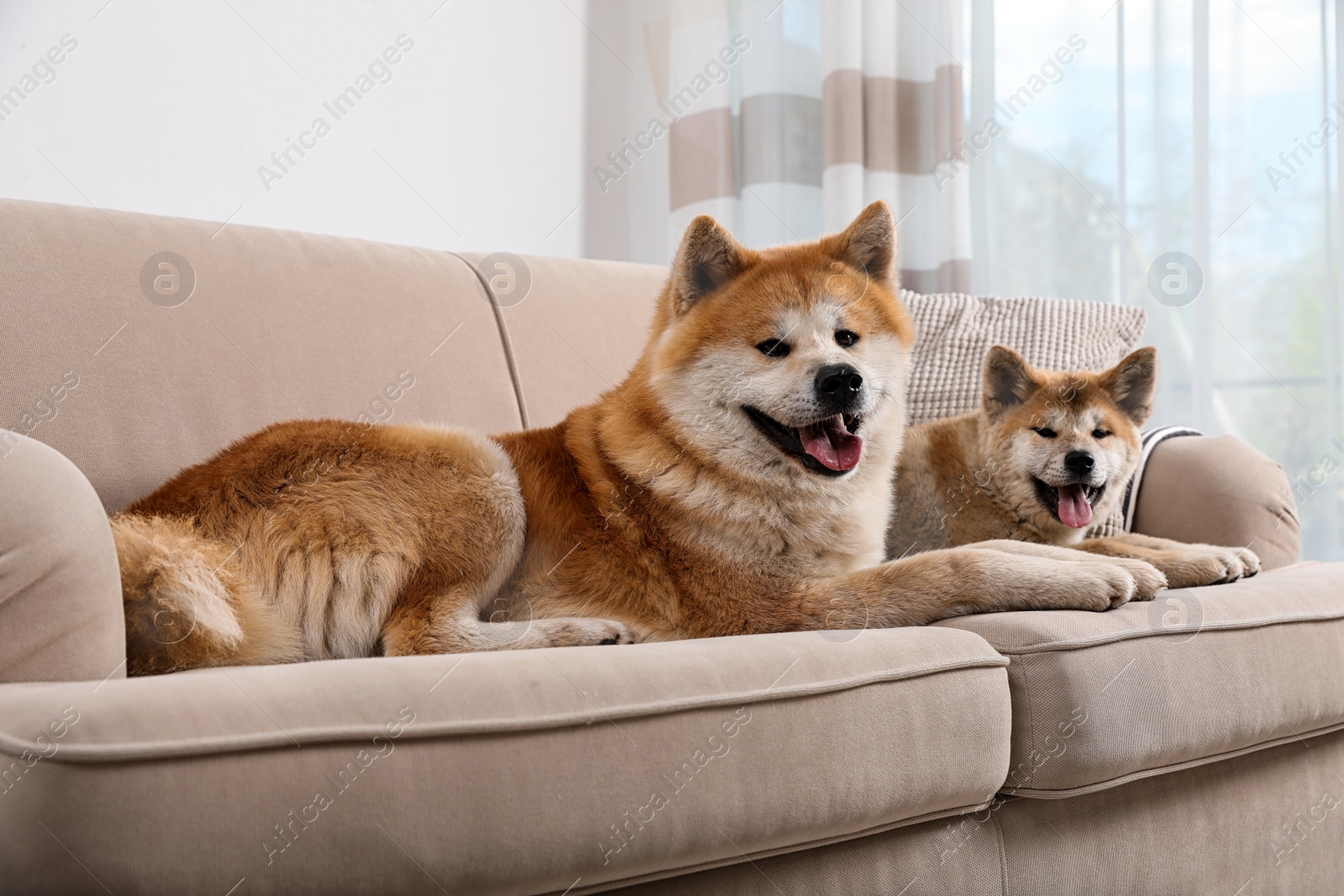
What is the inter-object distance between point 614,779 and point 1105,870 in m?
0.79

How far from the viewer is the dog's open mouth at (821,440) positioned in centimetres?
146

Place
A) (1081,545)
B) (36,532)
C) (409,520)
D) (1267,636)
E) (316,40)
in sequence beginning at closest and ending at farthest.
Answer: (36,532) → (409,520) → (1267,636) → (1081,545) → (316,40)

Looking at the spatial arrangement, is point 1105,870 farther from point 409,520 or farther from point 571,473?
point 409,520

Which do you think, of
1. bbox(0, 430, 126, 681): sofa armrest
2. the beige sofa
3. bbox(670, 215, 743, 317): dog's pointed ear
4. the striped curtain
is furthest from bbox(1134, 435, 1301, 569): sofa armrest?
bbox(0, 430, 126, 681): sofa armrest

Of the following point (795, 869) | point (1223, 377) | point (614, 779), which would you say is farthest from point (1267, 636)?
point (1223, 377)

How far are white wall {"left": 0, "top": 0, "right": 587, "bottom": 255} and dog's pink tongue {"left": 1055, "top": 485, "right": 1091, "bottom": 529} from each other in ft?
6.86

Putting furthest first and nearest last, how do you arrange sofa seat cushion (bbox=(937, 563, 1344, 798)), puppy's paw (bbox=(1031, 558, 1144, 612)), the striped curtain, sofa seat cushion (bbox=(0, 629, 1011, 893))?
1. the striped curtain
2. puppy's paw (bbox=(1031, 558, 1144, 612))
3. sofa seat cushion (bbox=(937, 563, 1344, 798))
4. sofa seat cushion (bbox=(0, 629, 1011, 893))

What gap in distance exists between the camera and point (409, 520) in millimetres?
1296

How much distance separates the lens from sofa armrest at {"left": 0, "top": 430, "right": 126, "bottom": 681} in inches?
35.1

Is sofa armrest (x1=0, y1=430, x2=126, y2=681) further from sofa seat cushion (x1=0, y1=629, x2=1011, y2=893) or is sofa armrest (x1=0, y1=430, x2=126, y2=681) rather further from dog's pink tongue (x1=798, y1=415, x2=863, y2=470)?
dog's pink tongue (x1=798, y1=415, x2=863, y2=470)

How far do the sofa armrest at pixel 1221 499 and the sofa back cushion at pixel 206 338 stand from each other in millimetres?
1358

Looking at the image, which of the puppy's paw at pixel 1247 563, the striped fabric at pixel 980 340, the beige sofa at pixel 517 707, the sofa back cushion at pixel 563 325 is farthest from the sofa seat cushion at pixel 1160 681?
the sofa back cushion at pixel 563 325

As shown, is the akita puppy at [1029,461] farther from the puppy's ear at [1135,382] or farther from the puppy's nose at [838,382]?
the puppy's nose at [838,382]

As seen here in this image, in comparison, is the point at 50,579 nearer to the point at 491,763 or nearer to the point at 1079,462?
the point at 491,763
